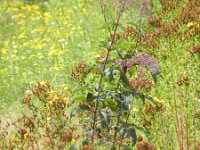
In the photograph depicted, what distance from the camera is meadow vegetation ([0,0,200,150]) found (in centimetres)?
371

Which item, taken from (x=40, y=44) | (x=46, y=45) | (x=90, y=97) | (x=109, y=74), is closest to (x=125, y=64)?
(x=109, y=74)

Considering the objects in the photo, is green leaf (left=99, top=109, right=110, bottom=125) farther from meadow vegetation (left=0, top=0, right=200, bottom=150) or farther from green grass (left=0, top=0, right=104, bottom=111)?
green grass (left=0, top=0, right=104, bottom=111)

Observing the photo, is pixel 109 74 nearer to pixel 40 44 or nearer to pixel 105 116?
pixel 105 116

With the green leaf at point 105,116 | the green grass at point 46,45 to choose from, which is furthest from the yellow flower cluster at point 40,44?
the green leaf at point 105,116

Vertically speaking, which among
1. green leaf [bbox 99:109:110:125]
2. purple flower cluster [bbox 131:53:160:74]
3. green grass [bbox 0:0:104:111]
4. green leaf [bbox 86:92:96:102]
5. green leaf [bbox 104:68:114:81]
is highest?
green grass [bbox 0:0:104:111]

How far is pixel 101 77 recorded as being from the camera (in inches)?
143

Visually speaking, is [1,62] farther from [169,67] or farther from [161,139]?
[161,139]

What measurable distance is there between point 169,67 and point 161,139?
62.0 inches

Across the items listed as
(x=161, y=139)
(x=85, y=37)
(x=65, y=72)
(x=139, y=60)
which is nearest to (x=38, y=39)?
(x=85, y=37)

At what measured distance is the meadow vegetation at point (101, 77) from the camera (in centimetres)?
371

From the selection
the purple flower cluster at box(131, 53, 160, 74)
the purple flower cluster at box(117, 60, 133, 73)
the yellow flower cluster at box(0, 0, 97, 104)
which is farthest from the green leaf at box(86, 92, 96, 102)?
the yellow flower cluster at box(0, 0, 97, 104)

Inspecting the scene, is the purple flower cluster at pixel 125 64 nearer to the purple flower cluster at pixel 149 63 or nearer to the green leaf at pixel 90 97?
the purple flower cluster at pixel 149 63

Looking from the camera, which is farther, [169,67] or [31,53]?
[31,53]

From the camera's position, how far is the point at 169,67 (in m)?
5.86
